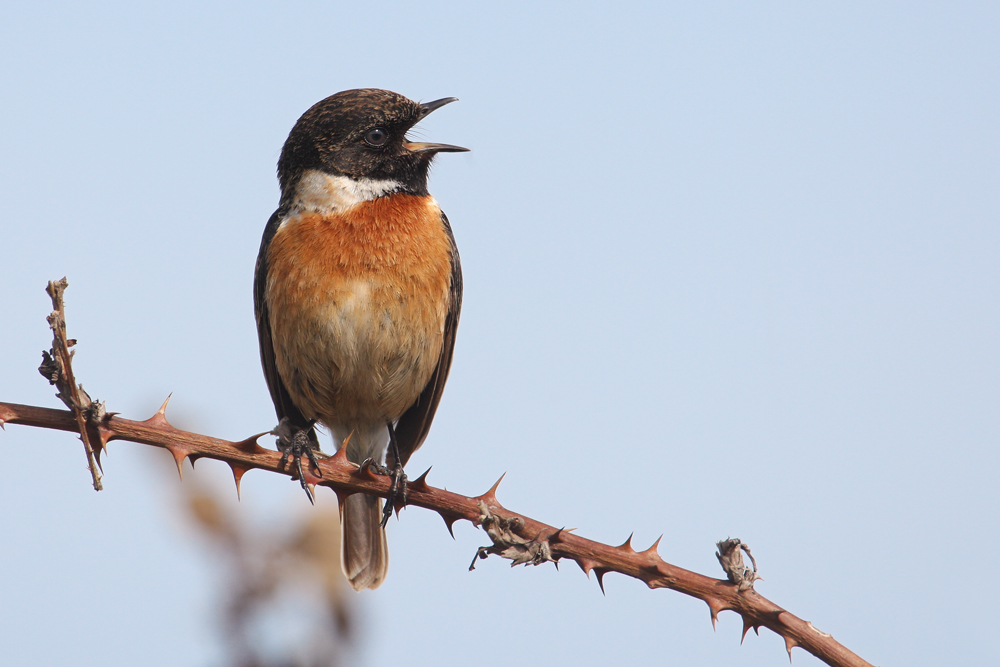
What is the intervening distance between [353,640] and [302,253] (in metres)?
2.97

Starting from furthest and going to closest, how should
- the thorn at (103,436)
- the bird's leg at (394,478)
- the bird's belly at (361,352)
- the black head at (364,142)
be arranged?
the black head at (364,142)
the bird's belly at (361,352)
the bird's leg at (394,478)
the thorn at (103,436)

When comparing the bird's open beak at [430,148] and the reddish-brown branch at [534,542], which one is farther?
the bird's open beak at [430,148]

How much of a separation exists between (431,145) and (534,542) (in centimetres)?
323

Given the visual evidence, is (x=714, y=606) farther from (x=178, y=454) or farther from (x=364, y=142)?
(x=364, y=142)

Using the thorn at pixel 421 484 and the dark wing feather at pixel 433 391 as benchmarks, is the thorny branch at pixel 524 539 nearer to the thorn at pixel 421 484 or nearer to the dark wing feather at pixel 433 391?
the thorn at pixel 421 484

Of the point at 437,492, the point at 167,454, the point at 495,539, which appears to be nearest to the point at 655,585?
the point at 495,539

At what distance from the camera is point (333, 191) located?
5223mm

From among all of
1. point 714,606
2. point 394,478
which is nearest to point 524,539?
point 714,606

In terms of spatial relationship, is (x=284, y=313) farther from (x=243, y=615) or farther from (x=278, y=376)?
(x=243, y=615)

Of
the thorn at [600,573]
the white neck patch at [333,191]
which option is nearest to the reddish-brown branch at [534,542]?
the thorn at [600,573]

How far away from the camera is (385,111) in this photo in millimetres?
5328

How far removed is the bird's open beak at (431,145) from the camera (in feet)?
17.3

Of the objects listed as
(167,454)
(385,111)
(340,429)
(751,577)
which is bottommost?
(340,429)

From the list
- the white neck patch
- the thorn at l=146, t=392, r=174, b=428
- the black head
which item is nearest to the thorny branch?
the thorn at l=146, t=392, r=174, b=428
